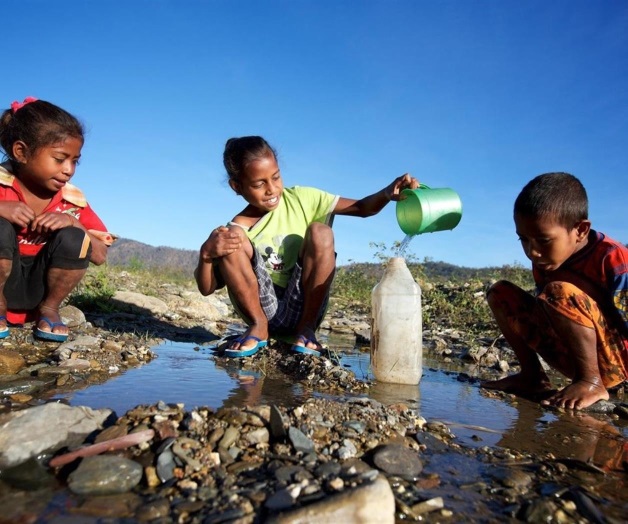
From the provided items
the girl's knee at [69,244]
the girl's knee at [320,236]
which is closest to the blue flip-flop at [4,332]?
the girl's knee at [69,244]

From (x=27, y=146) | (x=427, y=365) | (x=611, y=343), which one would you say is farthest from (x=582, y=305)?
(x=27, y=146)

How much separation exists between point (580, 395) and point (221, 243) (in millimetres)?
2248

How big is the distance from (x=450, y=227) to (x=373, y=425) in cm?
186

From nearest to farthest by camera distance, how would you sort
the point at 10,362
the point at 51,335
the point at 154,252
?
the point at 10,362 → the point at 51,335 → the point at 154,252

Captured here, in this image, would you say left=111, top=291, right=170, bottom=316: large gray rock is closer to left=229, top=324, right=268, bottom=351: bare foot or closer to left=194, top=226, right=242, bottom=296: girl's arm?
left=194, top=226, right=242, bottom=296: girl's arm

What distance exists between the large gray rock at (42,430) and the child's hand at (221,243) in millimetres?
1660

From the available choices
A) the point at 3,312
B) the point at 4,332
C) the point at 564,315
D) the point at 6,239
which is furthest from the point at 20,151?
the point at 564,315

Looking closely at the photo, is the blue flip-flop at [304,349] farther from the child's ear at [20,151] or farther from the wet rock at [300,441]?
the child's ear at [20,151]

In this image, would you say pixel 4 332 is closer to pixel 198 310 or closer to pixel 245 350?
pixel 245 350

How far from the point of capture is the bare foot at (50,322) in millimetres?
3102

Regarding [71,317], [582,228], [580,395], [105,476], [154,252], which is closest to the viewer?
[105,476]

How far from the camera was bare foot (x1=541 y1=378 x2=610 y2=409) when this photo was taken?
2631 millimetres

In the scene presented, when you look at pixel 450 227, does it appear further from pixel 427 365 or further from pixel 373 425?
pixel 373 425

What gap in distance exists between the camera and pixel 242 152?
356 cm
